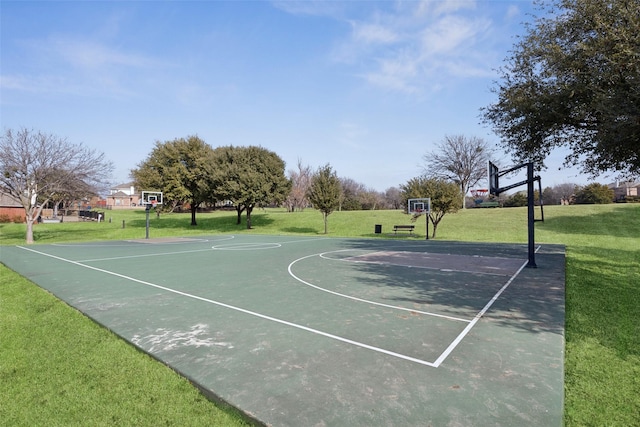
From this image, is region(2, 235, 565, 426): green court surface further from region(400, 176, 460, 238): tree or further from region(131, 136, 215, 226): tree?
region(131, 136, 215, 226): tree

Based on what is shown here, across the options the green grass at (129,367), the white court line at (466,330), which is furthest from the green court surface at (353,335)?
the green grass at (129,367)

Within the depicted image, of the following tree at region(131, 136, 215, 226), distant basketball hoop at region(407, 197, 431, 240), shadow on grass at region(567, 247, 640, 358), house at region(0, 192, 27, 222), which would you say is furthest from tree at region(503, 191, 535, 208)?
house at region(0, 192, 27, 222)

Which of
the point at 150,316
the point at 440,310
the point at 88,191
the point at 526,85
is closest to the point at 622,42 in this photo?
the point at 526,85

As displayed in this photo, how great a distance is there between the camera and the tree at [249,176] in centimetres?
3409

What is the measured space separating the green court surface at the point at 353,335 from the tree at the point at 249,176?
22391 millimetres

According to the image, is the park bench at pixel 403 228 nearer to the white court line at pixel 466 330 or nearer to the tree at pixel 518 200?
the white court line at pixel 466 330

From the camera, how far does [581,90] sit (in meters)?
8.68

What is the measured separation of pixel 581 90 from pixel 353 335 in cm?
840

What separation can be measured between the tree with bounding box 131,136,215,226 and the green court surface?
2566 centimetres

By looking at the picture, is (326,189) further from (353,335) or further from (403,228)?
(353,335)

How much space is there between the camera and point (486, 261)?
1371cm

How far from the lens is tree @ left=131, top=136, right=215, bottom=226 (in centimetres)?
3691

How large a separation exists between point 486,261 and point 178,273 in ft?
37.7

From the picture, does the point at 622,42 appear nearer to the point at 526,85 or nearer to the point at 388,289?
the point at 526,85
